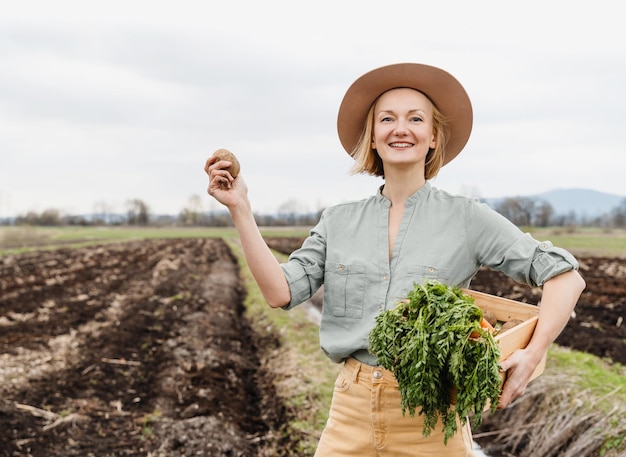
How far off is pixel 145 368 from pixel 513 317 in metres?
6.76

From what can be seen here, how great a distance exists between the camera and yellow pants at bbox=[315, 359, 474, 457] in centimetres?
226

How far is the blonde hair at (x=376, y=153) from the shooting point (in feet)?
8.40

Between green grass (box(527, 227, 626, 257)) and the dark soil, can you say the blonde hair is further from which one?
green grass (box(527, 227, 626, 257))

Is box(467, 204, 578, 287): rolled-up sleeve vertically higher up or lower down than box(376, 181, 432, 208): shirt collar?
lower down

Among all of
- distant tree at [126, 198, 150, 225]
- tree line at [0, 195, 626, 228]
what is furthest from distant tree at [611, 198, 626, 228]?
distant tree at [126, 198, 150, 225]

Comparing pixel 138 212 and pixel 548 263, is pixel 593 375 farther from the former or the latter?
pixel 138 212

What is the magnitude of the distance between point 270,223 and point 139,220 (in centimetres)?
2706

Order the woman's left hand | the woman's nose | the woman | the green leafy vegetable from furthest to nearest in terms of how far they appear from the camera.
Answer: the woman's nose, the woman, the woman's left hand, the green leafy vegetable

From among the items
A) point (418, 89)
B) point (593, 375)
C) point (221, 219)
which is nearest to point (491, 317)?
point (418, 89)

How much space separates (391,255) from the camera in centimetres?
238

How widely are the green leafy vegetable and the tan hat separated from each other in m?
0.82

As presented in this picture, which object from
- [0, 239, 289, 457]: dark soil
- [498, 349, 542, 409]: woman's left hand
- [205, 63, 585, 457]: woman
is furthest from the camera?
[0, 239, 289, 457]: dark soil

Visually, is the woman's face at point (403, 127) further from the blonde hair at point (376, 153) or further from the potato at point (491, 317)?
the potato at point (491, 317)

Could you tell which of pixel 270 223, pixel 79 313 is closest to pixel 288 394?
pixel 79 313
